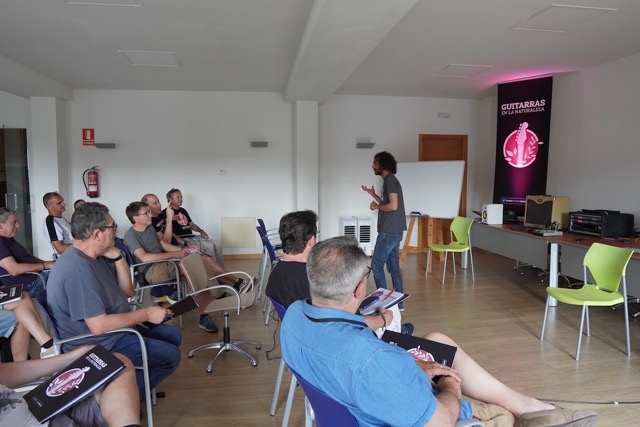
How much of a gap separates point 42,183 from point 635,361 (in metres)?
7.69

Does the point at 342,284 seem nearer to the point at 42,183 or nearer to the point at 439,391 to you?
the point at 439,391

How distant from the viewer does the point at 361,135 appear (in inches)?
288

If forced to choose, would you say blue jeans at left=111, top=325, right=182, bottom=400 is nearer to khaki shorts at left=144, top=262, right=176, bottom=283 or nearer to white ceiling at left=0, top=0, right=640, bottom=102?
khaki shorts at left=144, top=262, right=176, bottom=283

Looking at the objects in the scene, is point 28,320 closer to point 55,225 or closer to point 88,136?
point 55,225

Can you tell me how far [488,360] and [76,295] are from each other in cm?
283

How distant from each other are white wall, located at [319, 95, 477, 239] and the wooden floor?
2.84 metres

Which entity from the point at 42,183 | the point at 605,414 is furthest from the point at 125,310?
the point at 42,183

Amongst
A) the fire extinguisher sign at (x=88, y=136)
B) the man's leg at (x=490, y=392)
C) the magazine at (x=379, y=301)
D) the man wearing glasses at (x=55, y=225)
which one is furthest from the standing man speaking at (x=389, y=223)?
the fire extinguisher sign at (x=88, y=136)

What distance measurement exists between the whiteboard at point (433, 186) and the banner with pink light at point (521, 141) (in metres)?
0.70

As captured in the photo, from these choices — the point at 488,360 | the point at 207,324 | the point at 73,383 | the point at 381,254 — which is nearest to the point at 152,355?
the point at 73,383

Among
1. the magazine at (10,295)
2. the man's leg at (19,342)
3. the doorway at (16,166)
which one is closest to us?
the magazine at (10,295)

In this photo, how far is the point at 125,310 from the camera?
2229 mm

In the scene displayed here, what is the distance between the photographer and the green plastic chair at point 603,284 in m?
3.13

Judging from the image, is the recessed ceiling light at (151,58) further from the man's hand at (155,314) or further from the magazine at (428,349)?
the magazine at (428,349)
